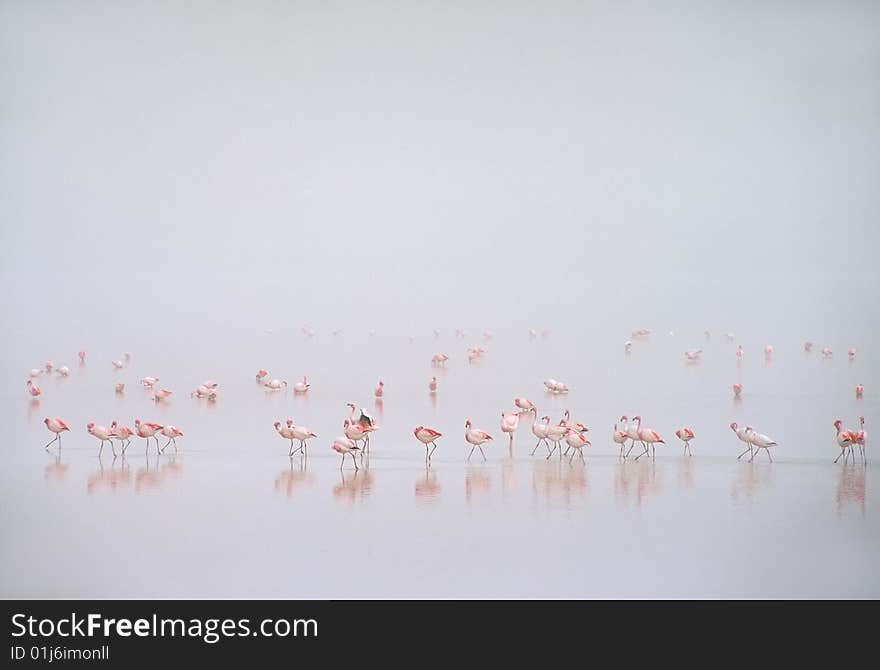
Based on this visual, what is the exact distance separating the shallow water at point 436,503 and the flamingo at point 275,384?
0.10 metres

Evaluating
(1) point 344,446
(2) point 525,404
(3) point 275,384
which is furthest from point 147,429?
(2) point 525,404

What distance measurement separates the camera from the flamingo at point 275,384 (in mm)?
6152

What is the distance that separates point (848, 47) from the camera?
7.45 m

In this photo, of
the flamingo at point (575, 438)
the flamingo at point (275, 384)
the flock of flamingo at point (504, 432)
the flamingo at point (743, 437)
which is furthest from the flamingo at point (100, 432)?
the flamingo at point (743, 437)

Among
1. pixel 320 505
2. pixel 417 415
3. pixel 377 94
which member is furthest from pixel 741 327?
pixel 320 505

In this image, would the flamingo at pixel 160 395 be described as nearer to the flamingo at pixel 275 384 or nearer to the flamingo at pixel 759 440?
the flamingo at pixel 275 384

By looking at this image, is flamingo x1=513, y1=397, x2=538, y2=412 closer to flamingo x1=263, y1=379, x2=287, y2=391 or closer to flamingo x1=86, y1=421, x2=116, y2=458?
flamingo x1=263, y1=379, x2=287, y2=391

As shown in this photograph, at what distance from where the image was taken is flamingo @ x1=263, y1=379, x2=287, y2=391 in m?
6.15
